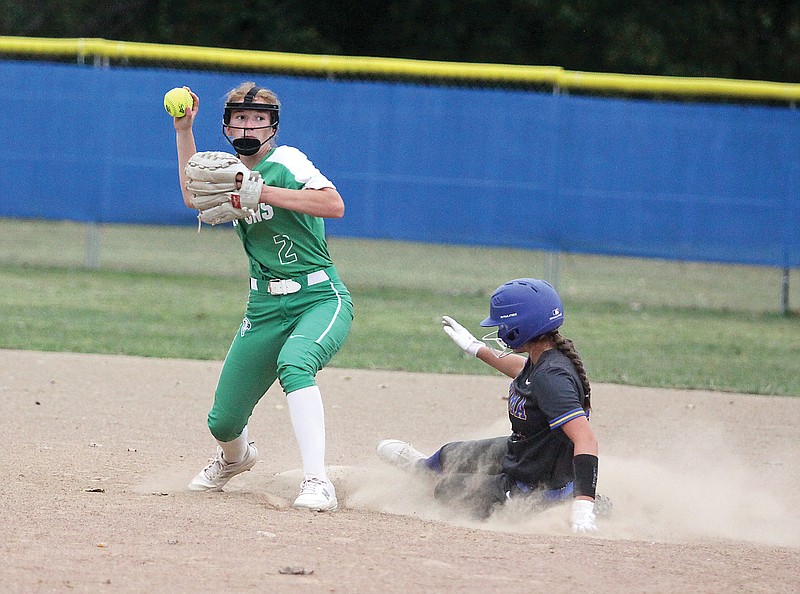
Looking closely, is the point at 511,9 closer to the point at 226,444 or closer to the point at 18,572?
the point at 226,444

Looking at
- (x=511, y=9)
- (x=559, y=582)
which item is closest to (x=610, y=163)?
(x=559, y=582)

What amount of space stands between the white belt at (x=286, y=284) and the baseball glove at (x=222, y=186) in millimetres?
310

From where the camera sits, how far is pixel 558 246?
42.8 feet

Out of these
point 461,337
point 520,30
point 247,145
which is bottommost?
point 461,337

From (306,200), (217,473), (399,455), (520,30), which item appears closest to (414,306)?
(399,455)

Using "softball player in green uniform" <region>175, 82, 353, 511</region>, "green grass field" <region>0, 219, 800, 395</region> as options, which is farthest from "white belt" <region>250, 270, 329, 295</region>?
"green grass field" <region>0, 219, 800, 395</region>

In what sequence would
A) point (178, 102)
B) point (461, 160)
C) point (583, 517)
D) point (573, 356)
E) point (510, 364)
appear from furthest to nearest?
point (461, 160), point (510, 364), point (178, 102), point (573, 356), point (583, 517)

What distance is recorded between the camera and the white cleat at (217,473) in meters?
5.05

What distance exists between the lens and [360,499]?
4988mm

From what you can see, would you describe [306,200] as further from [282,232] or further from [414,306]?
[414,306]

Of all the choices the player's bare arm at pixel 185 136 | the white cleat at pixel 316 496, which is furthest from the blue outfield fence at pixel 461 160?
the white cleat at pixel 316 496

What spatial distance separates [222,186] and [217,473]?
1.30m

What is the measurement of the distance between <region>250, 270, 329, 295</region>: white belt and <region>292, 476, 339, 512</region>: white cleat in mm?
775

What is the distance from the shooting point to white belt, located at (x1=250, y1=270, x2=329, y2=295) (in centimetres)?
479
